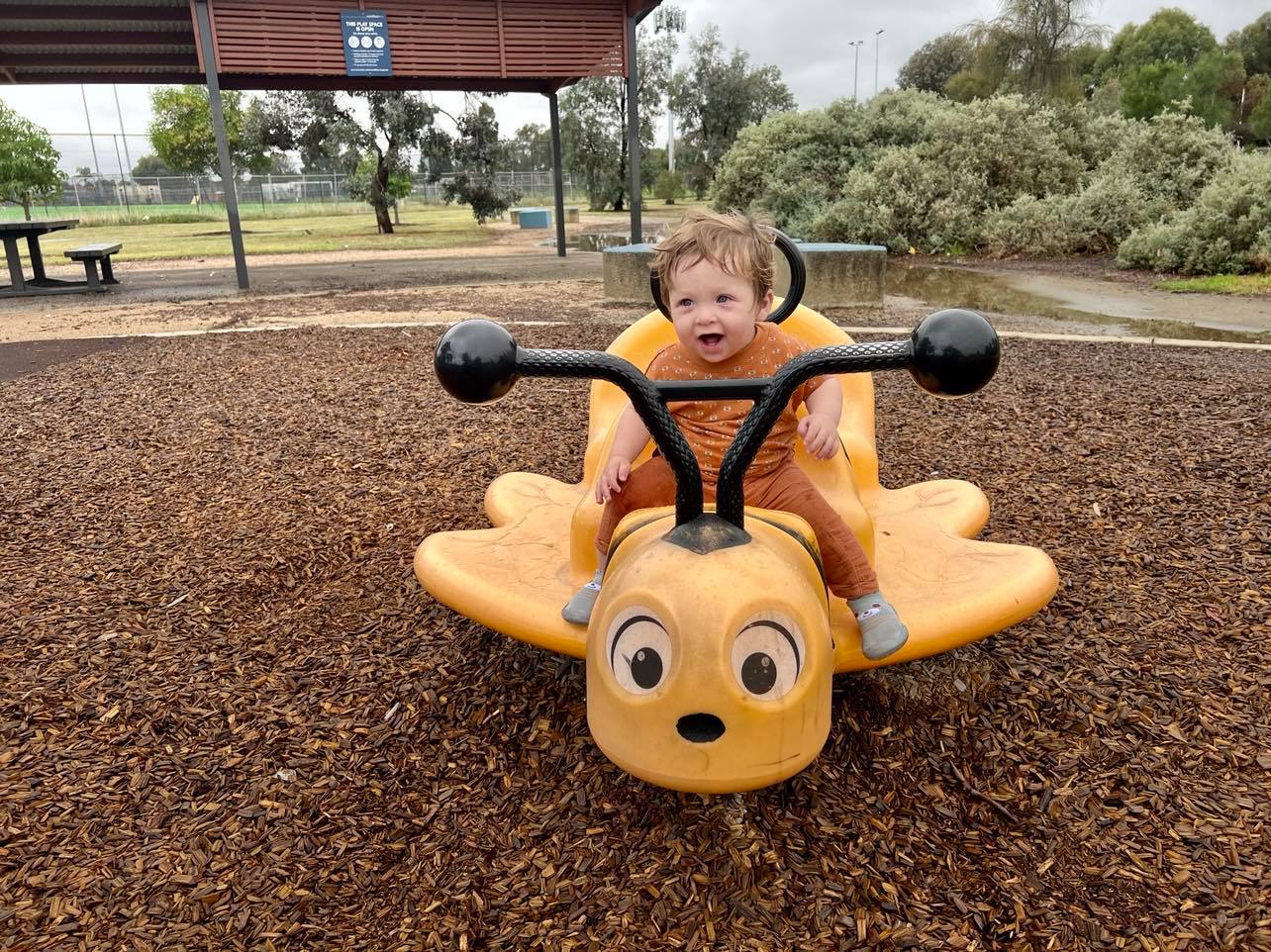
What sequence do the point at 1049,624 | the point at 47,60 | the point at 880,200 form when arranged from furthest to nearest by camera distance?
the point at 880,200 < the point at 47,60 < the point at 1049,624

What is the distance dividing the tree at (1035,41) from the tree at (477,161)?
13.6 meters

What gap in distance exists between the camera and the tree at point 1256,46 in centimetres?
6022

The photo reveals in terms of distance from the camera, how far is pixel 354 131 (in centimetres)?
2794

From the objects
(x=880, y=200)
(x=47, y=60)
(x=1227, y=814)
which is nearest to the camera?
(x=1227, y=814)

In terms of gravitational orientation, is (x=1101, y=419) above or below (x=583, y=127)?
below

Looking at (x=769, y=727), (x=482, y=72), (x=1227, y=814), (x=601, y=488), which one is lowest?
(x=1227, y=814)

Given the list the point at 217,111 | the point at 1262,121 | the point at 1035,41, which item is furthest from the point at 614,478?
the point at 1262,121

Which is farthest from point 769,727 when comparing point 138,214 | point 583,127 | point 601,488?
point 138,214

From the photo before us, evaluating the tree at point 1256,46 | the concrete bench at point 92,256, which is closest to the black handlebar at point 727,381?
the concrete bench at point 92,256

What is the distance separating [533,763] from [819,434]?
3.27 feet

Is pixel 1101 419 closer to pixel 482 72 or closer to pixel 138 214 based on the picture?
pixel 482 72

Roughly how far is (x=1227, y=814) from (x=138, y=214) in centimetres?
4393

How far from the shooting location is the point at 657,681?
57.5 inches

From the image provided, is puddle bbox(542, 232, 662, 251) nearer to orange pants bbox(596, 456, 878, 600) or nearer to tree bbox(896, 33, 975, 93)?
orange pants bbox(596, 456, 878, 600)
